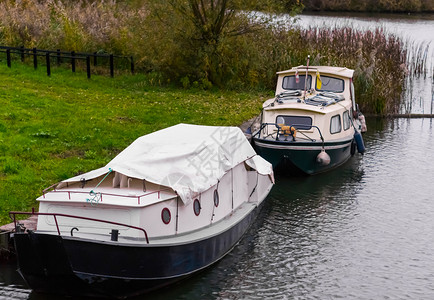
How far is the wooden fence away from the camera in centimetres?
3152

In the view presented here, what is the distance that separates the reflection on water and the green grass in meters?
4.21

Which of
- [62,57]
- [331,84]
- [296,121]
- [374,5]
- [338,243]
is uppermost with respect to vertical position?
[374,5]

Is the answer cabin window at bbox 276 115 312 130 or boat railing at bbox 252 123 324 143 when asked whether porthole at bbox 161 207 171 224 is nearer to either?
boat railing at bbox 252 123 324 143

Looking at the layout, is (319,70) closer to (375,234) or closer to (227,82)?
(227,82)

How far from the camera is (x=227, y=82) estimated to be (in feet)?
110

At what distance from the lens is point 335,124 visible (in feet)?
80.9

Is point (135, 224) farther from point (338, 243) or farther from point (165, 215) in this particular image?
point (338, 243)

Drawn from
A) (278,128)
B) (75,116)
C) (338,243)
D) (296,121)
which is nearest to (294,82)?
(296,121)

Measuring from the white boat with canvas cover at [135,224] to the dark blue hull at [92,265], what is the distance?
0.06 feet

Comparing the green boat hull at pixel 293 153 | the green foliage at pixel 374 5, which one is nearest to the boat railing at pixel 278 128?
the green boat hull at pixel 293 153

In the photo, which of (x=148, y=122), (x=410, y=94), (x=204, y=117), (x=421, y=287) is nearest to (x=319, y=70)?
(x=204, y=117)

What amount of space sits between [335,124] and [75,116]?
30.9ft

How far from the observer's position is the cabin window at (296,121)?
78.3ft

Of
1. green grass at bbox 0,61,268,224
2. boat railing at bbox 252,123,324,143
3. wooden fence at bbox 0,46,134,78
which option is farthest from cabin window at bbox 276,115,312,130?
wooden fence at bbox 0,46,134,78
